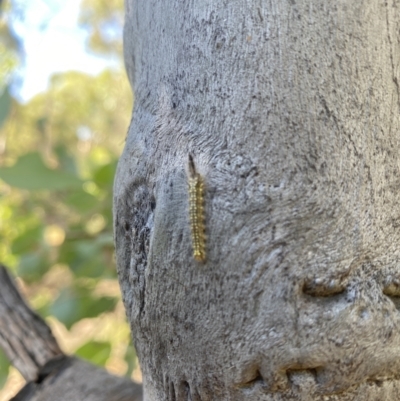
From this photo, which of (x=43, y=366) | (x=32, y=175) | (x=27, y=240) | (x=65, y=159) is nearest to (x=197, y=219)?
(x=43, y=366)

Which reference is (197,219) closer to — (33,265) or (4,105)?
(4,105)

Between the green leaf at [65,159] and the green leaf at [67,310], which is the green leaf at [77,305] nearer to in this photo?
the green leaf at [67,310]

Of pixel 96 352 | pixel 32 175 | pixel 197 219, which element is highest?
pixel 32 175

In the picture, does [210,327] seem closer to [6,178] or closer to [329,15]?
[329,15]

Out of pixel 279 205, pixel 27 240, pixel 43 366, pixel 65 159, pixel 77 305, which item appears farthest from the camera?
pixel 65 159

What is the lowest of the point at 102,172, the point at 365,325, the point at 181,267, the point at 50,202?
the point at 365,325

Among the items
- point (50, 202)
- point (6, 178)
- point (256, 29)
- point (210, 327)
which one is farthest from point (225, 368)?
point (50, 202)

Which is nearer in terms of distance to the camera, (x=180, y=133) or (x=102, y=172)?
(x=180, y=133)
